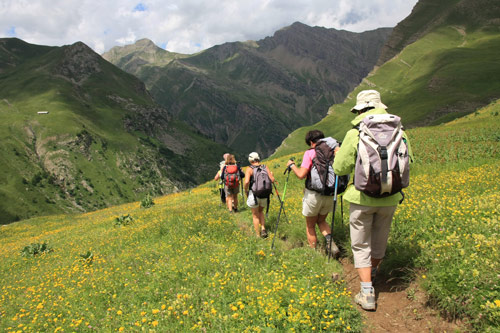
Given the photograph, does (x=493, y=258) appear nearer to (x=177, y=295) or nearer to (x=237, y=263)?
(x=237, y=263)

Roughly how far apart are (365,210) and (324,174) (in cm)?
172

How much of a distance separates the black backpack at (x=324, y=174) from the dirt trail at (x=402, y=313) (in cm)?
231

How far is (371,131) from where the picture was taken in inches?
188

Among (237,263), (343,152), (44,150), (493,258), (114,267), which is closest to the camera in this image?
(493,258)

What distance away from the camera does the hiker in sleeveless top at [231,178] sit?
12578mm

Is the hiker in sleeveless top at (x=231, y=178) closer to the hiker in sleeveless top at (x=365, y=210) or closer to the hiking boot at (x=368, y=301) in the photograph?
the hiker in sleeveless top at (x=365, y=210)

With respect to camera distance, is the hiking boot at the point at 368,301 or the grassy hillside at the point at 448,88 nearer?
the hiking boot at the point at 368,301

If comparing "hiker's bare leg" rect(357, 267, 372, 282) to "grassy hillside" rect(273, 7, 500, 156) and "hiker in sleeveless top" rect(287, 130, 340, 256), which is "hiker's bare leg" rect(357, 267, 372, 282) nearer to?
"hiker in sleeveless top" rect(287, 130, 340, 256)

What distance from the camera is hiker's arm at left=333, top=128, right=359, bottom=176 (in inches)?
202

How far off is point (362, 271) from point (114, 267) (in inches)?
277

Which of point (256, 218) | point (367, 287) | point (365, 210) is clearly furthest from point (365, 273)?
point (256, 218)

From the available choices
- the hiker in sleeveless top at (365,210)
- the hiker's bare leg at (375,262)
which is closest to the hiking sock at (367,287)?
the hiker in sleeveless top at (365,210)

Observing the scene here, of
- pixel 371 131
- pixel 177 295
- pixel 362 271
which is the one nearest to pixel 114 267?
pixel 177 295

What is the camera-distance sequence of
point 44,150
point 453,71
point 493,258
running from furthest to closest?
point 44,150
point 453,71
point 493,258
